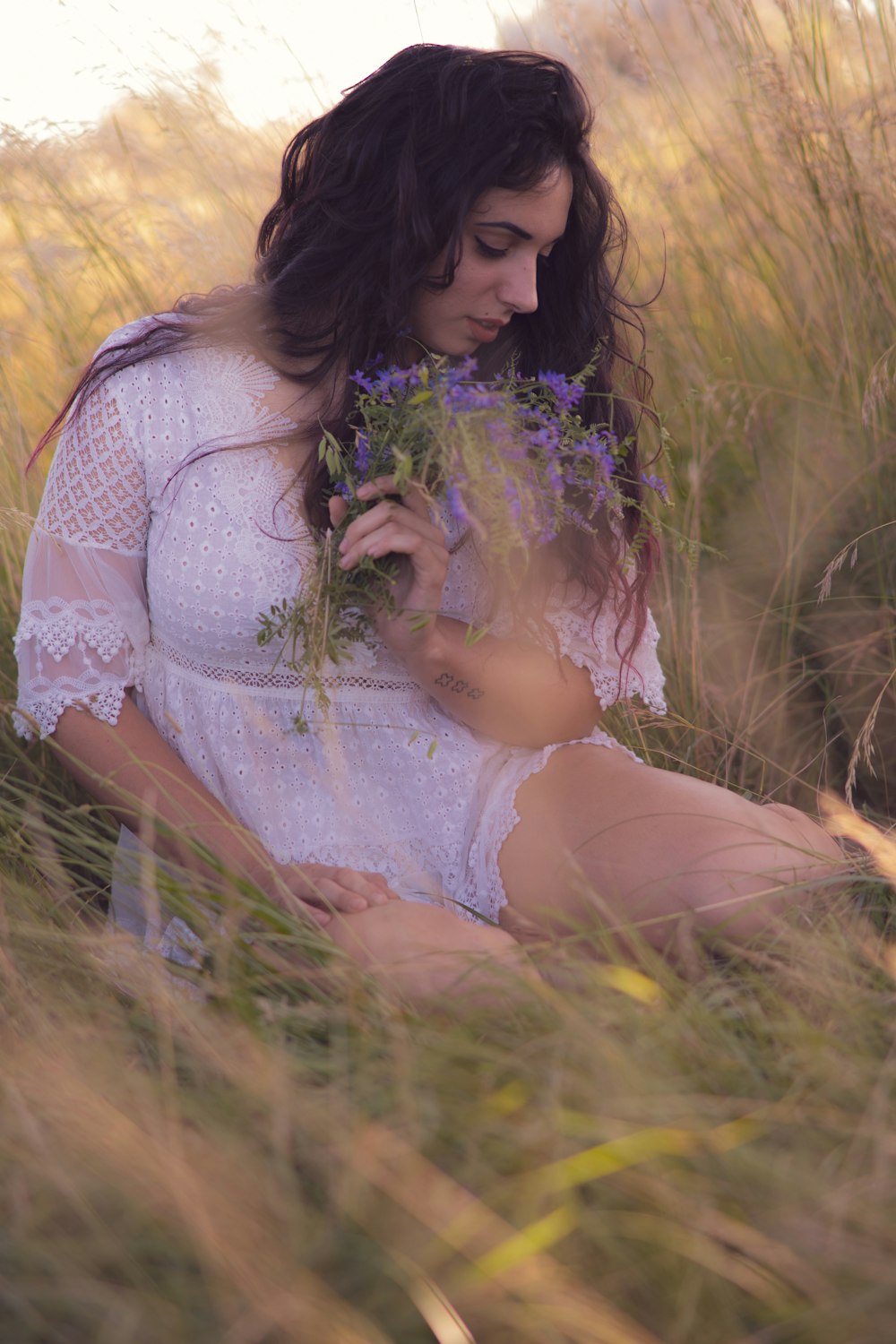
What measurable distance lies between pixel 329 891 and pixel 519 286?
3.04ft

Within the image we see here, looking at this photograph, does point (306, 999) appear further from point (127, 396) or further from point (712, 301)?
point (712, 301)

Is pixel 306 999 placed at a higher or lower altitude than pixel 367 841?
higher

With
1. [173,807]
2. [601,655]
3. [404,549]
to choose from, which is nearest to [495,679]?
[601,655]

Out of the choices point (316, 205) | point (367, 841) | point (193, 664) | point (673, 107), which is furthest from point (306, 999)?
point (673, 107)

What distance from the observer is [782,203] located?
273cm

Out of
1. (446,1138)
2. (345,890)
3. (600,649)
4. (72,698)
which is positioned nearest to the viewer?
(446,1138)

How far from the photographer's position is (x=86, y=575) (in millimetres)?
1802

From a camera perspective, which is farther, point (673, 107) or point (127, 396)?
point (673, 107)

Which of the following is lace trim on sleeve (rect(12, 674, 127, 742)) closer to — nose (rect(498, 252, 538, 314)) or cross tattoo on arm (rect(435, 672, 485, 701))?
cross tattoo on arm (rect(435, 672, 485, 701))

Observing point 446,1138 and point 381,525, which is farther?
point 381,525

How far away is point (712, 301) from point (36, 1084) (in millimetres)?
2315

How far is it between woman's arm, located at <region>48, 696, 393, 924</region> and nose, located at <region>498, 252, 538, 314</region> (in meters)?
0.82

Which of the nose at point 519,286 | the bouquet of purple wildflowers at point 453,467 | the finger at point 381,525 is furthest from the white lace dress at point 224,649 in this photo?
the nose at point 519,286

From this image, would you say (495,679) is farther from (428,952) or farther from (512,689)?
(428,952)
